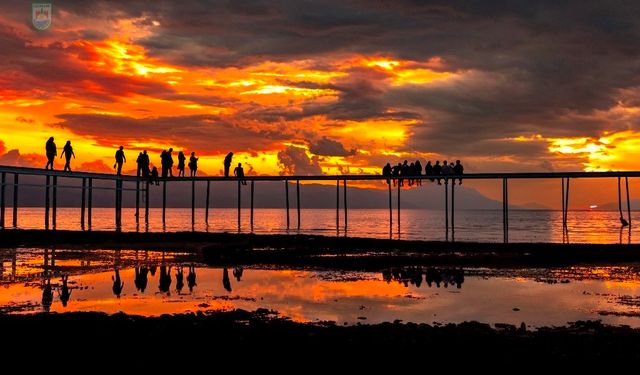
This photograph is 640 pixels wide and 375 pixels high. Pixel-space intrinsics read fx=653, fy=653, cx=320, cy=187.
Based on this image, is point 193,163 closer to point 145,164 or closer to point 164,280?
point 145,164

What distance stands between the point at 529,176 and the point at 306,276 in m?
30.6

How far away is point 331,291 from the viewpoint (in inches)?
690

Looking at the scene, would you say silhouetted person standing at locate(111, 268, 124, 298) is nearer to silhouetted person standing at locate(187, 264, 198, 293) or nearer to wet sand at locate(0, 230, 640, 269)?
silhouetted person standing at locate(187, 264, 198, 293)

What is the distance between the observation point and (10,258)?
81.6 feet

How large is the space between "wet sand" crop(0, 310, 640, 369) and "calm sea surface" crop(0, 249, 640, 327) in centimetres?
137

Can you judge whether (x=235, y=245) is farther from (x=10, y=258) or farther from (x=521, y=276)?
(x=521, y=276)

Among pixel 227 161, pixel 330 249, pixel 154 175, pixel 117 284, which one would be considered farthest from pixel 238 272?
pixel 154 175

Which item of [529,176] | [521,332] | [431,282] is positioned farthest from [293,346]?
[529,176]

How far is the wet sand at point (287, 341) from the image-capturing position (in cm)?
979

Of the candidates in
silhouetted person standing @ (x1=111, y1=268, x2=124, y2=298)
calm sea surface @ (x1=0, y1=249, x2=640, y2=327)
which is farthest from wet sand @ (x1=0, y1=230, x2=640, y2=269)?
silhouetted person standing @ (x1=111, y1=268, x2=124, y2=298)

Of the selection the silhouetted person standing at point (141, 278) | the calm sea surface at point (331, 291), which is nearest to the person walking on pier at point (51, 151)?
the calm sea surface at point (331, 291)

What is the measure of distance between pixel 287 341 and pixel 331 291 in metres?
6.83

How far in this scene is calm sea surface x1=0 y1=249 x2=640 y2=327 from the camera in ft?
46.7

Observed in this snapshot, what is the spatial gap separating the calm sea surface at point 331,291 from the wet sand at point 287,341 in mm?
1368
